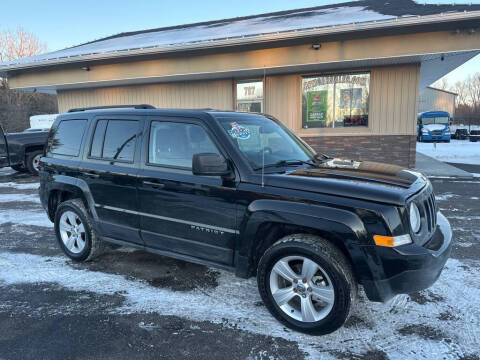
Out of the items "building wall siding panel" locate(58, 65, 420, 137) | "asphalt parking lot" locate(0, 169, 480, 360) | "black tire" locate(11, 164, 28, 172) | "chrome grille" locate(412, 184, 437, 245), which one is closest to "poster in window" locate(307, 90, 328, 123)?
"building wall siding panel" locate(58, 65, 420, 137)

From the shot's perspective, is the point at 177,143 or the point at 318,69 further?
the point at 318,69

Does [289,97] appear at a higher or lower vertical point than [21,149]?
higher

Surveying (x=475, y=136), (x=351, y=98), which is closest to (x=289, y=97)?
(x=351, y=98)

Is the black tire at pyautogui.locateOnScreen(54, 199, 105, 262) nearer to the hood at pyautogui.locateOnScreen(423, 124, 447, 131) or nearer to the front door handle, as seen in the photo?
the front door handle

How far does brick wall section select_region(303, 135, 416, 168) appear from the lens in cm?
1084

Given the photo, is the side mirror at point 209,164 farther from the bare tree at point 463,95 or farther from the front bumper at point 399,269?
the bare tree at point 463,95

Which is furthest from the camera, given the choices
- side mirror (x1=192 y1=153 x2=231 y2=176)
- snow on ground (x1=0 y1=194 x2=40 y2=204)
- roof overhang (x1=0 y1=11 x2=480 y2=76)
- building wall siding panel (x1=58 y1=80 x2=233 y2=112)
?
building wall siding panel (x1=58 y1=80 x2=233 y2=112)

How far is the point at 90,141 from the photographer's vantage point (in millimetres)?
3988

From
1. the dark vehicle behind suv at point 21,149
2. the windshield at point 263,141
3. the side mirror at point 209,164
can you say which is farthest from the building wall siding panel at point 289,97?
the side mirror at point 209,164

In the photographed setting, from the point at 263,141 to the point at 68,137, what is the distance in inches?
102

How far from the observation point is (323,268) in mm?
2572

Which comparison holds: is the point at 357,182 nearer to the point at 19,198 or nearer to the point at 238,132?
the point at 238,132

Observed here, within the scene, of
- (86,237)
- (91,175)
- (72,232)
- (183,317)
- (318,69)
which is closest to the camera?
(183,317)

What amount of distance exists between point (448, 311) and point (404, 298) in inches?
14.4
